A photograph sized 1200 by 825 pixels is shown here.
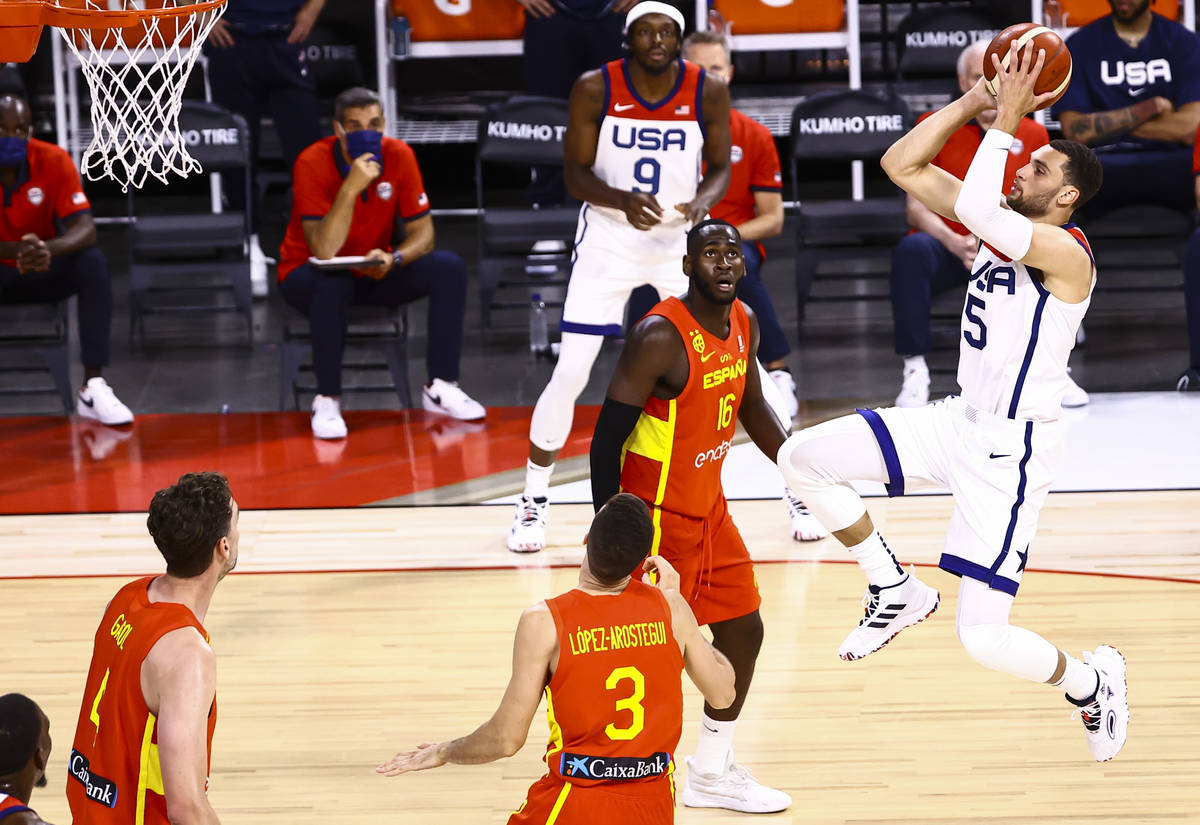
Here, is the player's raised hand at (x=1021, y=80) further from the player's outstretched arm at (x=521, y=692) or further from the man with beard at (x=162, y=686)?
the man with beard at (x=162, y=686)

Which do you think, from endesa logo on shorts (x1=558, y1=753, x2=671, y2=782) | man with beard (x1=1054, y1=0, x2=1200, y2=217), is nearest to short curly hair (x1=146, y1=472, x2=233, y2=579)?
endesa logo on shorts (x1=558, y1=753, x2=671, y2=782)

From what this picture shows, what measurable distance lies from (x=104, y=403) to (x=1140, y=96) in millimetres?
5319

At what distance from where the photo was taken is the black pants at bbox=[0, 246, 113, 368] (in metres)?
8.02

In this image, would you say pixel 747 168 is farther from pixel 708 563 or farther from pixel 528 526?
pixel 708 563

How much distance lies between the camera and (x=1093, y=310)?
9602 mm

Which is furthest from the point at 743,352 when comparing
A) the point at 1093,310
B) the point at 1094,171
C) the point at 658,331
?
the point at 1093,310

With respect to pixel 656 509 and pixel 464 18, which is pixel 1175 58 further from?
pixel 656 509

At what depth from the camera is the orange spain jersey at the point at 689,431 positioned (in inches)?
171

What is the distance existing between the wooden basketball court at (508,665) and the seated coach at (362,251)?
1.20 meters

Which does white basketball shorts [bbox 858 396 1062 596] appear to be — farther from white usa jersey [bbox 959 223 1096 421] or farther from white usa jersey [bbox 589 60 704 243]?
white usa jersey [bbox 589 60 704 243]

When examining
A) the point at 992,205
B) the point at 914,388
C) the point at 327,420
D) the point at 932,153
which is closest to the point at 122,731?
the point at 992,205

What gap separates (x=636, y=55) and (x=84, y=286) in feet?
10.6

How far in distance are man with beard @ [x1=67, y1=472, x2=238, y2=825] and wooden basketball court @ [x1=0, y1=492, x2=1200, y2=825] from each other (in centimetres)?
118

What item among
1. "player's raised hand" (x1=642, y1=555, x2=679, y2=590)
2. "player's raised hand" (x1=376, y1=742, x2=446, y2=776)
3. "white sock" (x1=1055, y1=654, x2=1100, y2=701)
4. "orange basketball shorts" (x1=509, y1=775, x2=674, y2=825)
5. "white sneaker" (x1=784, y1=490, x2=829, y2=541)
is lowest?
"white sneaker" (x1=784, y1=490, x2=829, y2=541)
